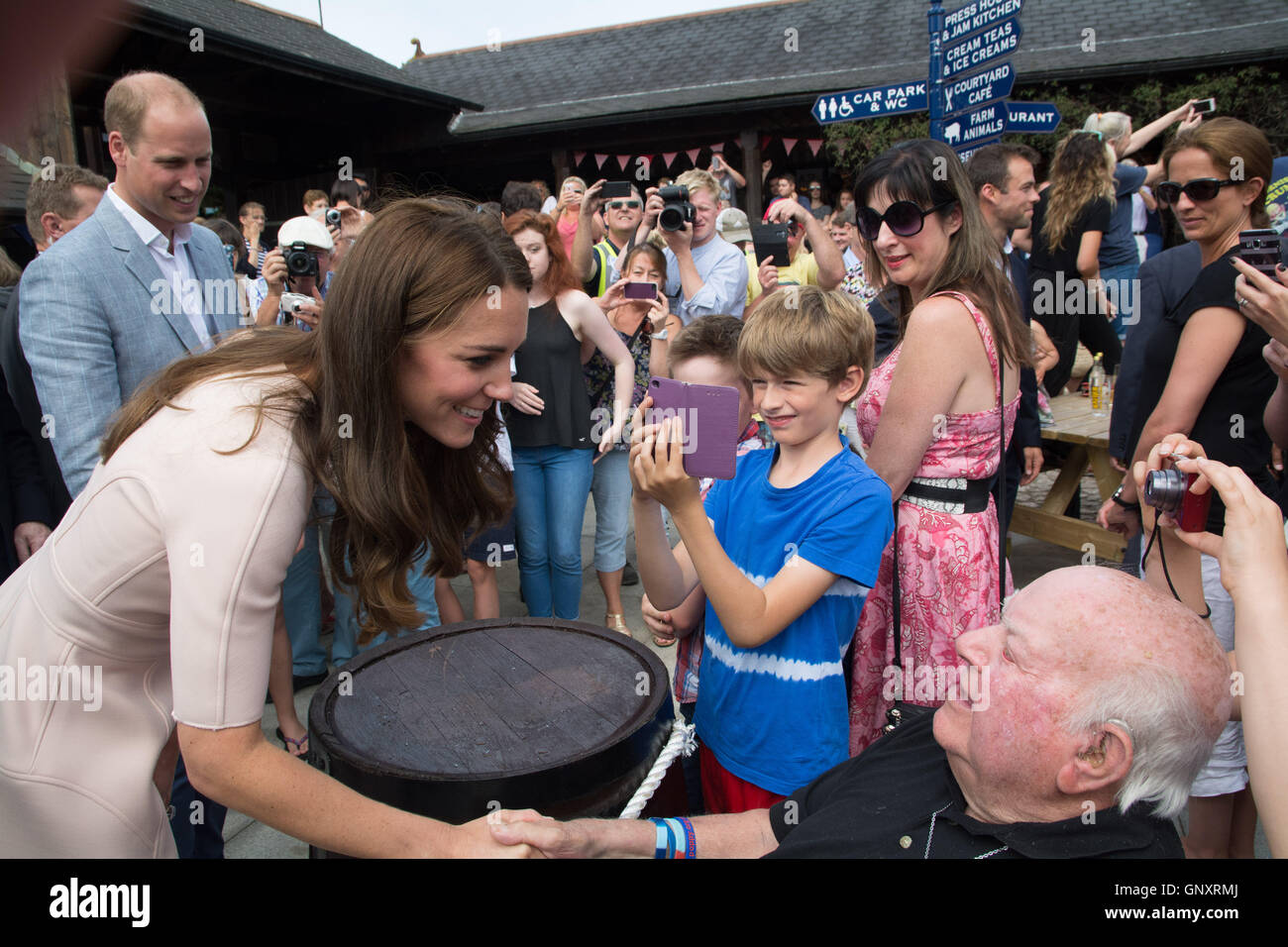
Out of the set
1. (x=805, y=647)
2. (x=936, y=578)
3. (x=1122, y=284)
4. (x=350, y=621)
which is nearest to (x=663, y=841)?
(x=805, y=647)

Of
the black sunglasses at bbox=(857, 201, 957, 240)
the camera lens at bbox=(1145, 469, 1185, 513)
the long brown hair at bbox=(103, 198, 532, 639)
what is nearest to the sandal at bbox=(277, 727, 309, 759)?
the long brown hair at bbox=(103, 198, 532, 639)

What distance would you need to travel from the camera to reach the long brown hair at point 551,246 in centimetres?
376

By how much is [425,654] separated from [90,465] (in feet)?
4.08

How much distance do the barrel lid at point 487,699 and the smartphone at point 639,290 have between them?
2557mm

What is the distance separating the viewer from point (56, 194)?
348cm

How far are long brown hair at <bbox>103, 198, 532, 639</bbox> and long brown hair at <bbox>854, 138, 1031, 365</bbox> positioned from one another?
4.32 ft

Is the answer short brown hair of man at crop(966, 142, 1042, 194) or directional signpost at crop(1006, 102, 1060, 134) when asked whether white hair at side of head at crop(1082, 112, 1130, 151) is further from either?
short brown hair of man at crop(966, 142, 1042, 194)

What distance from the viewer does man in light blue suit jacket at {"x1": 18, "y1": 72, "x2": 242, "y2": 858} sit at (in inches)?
93.4

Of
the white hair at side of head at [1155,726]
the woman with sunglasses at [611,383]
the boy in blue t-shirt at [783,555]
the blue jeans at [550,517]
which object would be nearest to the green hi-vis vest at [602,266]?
the woman with sunglasses at [611,383]

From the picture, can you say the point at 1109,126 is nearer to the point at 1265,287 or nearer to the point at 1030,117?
the point at 1030,117

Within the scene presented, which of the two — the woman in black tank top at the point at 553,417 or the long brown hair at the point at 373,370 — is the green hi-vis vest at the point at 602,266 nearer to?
the woman in black tank top at the point at 553,417

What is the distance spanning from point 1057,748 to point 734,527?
0.89 meters

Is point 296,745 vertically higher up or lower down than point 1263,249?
lower down

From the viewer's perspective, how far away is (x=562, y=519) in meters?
3.90
